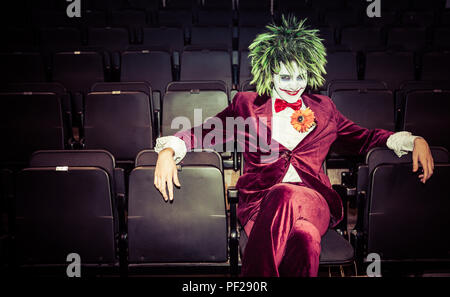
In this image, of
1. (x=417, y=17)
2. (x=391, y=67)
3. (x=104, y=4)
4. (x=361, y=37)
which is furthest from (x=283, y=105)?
(x=104, y=4)

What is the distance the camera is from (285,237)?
2.95ft

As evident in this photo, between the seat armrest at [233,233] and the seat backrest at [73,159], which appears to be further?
the seat backrest at [73,159]

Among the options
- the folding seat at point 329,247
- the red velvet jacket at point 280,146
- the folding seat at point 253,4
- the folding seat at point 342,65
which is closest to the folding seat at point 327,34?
the folding seat at point 342,65

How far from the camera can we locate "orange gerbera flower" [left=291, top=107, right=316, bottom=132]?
1.06m

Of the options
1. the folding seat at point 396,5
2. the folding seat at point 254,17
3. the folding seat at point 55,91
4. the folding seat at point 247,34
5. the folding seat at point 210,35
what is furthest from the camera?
the folding seat at point 396,5

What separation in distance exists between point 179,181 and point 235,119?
0.27 metres

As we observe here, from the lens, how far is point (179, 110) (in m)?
1.55

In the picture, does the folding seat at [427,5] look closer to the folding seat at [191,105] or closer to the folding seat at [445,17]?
the folding seat at [445,17]

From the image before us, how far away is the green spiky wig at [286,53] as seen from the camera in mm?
1067

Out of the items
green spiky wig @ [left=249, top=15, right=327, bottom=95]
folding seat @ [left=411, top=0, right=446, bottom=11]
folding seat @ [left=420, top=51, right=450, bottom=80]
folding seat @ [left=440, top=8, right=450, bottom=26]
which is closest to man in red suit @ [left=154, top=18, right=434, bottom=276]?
green spiky wig @ [left=249, top=15, right=327, bottom=95]

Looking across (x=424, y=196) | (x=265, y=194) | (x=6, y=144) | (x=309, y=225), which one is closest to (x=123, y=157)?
(x=6, y=144)

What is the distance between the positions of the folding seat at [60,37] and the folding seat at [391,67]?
1.97 meters

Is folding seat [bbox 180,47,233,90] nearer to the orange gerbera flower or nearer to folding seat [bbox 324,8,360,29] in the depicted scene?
the orange gerbera flower

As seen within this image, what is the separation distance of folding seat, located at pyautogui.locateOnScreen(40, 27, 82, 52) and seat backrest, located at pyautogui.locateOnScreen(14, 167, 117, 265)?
6.06ft
